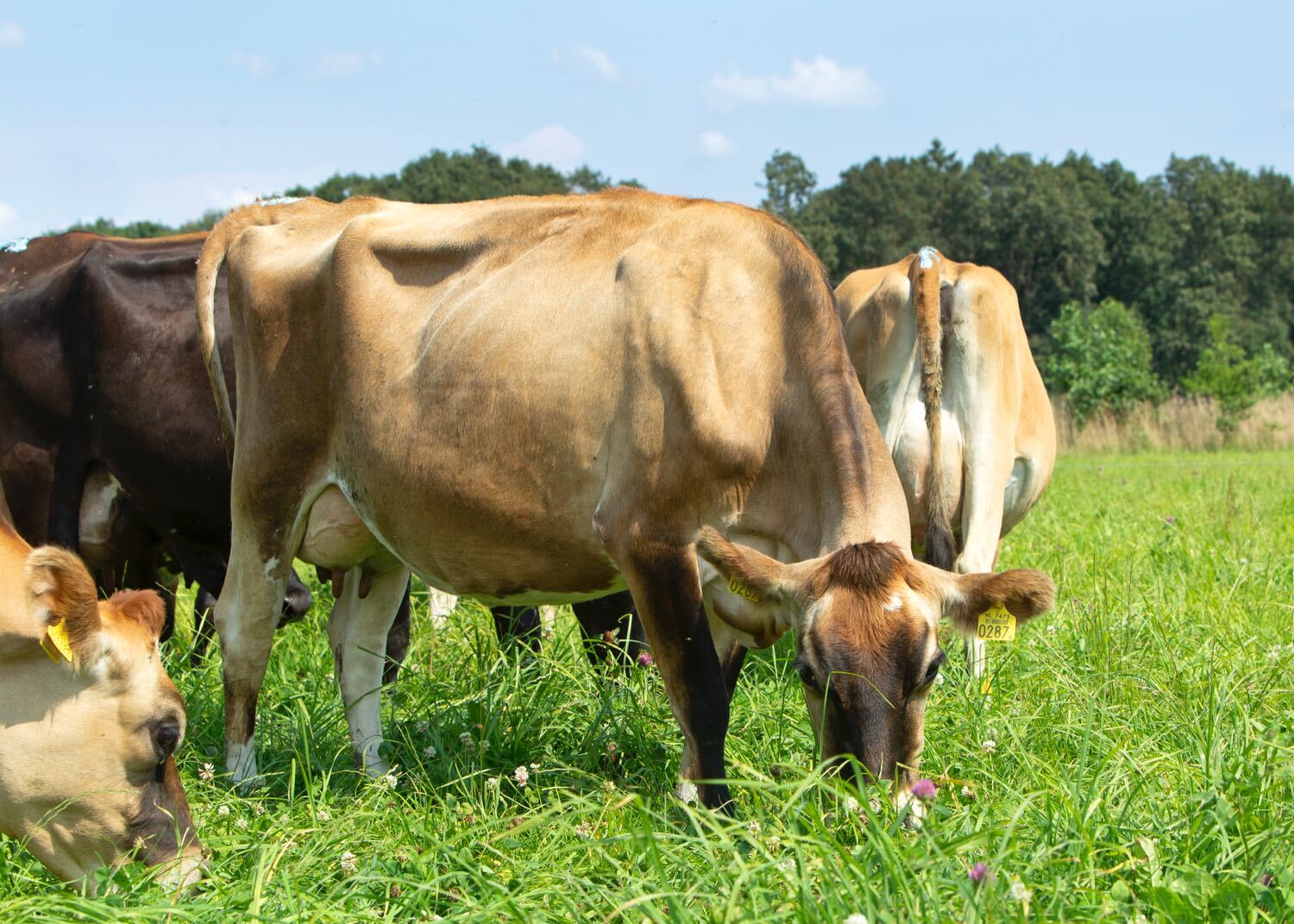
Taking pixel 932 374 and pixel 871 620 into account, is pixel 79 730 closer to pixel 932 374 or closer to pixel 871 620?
pixel 871 620

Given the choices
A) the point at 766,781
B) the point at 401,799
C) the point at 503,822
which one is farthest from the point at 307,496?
the point at 766,781

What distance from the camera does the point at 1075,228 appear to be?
60094 mm

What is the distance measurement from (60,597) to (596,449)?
164 cm

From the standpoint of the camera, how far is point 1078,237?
5988cm

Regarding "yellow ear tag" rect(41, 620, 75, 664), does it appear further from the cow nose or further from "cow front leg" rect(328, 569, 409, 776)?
"cow front leg" rect(328, 569, 409, 776)

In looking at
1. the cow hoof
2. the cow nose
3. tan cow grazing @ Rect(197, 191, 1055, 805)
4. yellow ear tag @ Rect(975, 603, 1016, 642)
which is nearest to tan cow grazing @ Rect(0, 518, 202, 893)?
the cow nose

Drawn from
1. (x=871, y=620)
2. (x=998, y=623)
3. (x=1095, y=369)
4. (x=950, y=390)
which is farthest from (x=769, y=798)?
(x=1095, y=369)

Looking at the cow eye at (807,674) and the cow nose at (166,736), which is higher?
the cow eye at (807,674)

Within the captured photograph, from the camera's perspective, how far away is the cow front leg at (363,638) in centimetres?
493

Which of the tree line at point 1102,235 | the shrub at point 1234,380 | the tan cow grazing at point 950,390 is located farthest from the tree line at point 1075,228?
the tan cow grazing at point 950,390

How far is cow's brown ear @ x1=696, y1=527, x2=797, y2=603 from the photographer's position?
349 centimetres

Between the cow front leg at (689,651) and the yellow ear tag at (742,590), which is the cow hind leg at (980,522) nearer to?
the cow front leg at (689,651)

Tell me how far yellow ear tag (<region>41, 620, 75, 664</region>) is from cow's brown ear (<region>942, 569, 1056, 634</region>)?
2464 millimetres

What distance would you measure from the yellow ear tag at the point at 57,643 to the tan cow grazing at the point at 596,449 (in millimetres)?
1346
